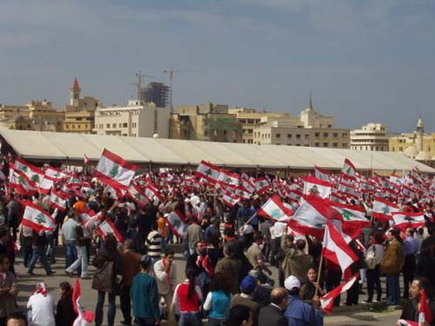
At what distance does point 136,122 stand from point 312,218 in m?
124

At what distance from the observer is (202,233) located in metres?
15.5

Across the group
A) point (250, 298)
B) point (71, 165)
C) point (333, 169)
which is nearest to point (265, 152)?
point (333, 169)

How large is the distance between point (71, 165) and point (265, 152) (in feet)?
58.4

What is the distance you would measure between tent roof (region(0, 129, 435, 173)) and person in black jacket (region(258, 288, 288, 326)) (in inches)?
1537

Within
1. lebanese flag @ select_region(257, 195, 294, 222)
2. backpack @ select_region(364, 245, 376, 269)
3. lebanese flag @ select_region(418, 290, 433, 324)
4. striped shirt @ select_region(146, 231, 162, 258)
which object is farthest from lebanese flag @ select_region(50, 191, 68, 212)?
lebanese flag @ select_region(418, 290, 433, 324)

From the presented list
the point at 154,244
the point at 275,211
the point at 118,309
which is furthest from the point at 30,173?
the point at 118,309

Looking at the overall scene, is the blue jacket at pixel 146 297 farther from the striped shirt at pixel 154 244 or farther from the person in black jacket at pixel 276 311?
the striped shirt at pixel 154 244

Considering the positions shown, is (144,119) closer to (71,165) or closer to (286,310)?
(71,165)

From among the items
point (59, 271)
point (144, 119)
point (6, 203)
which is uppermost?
point (144, 119)

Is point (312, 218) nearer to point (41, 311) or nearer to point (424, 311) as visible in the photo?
point (424, 311)

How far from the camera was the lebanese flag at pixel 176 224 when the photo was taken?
17531mm

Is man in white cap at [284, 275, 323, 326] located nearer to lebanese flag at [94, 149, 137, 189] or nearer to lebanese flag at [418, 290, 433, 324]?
lebanese flag at [418, 290, 433, 324]

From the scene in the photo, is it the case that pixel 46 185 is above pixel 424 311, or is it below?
above

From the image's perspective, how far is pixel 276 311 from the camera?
7.43 metres
